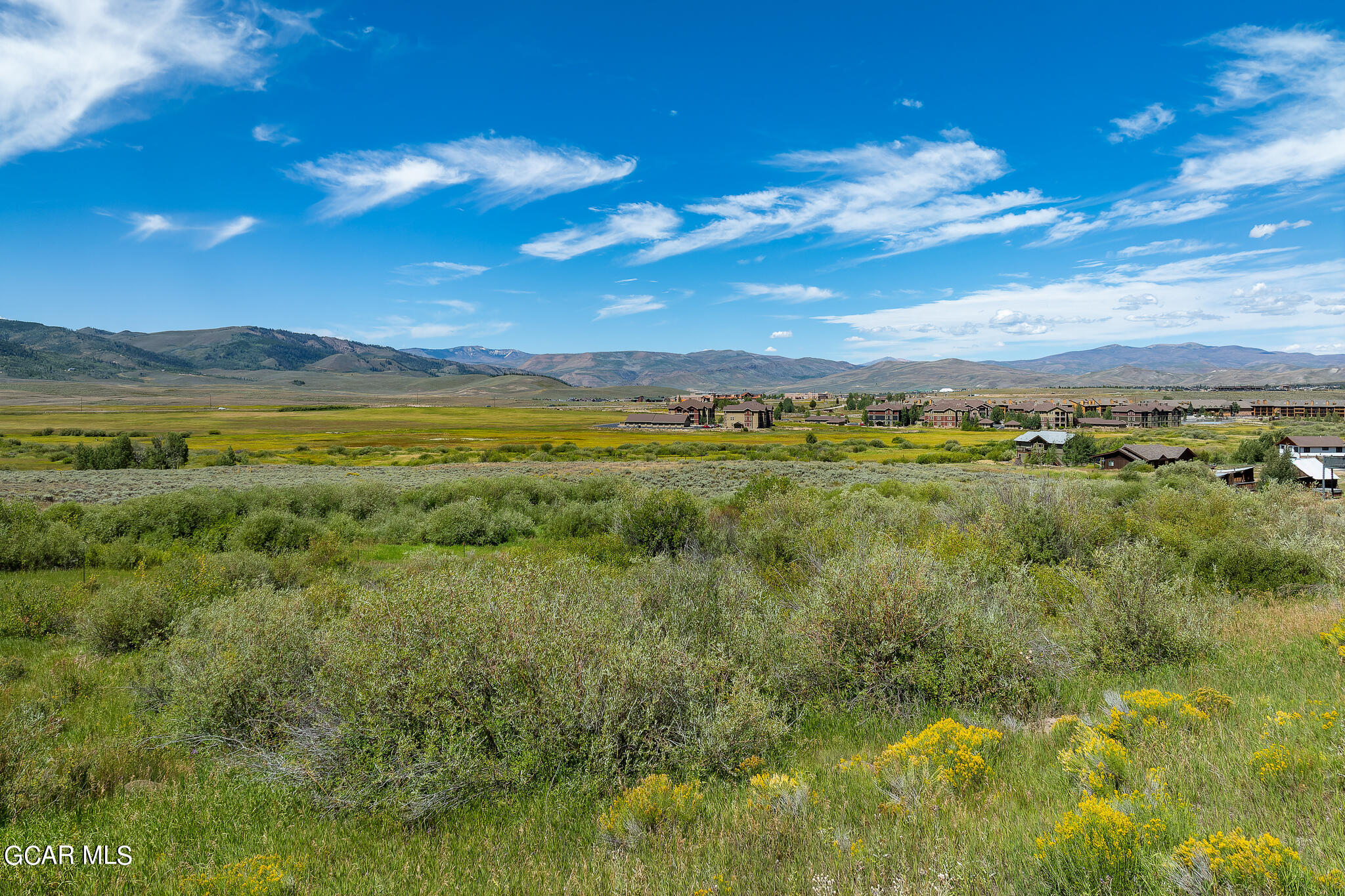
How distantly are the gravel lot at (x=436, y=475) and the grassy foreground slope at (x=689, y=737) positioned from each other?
2720 centimetres

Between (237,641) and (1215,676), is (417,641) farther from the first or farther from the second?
(1215,676)

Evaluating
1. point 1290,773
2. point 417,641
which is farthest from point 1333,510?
point 417,641

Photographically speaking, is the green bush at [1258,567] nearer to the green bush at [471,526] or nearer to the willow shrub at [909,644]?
the willow shrub at [909,644]

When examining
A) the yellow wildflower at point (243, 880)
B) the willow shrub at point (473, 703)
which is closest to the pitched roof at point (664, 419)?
the willow shrub at point (473, 703)

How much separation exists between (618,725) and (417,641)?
2.25 m

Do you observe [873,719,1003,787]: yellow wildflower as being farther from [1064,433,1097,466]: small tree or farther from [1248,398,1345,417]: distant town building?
[1248,398,1345,417]: distant town building

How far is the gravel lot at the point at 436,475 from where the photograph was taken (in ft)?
125

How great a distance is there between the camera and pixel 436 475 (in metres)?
45.9

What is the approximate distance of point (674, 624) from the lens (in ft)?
28.7

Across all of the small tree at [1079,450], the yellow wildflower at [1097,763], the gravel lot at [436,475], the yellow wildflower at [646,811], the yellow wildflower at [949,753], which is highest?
the yellow wildflower at [1097,763]

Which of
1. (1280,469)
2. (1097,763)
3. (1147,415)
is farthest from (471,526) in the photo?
(1147,415)

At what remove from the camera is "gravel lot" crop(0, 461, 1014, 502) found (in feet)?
125

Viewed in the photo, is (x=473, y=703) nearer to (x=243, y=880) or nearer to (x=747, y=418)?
(x=243, y=880)

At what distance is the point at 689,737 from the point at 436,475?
4398 centimetres
